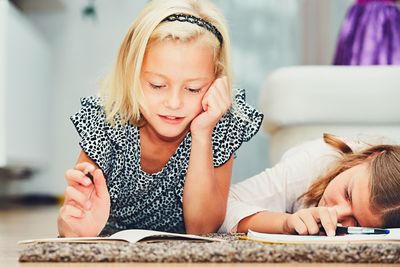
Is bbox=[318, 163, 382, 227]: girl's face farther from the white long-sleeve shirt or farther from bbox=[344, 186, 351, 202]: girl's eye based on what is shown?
the white long-sleeve shirt

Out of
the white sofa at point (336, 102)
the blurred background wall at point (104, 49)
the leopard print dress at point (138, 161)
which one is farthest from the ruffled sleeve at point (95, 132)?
the blurred background wall at point (104, 49)

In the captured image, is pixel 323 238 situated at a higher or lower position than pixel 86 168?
lower

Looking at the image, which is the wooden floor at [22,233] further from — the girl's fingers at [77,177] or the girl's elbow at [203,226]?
the girl's elbow at [203,226]

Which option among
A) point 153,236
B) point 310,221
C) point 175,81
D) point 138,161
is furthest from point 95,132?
point 310,221

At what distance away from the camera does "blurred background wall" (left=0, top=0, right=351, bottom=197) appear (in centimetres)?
311

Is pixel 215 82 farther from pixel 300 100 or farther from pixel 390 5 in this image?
pixel 390 5

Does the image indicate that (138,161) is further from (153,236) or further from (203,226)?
(153,236)

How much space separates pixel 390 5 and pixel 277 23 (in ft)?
2.44

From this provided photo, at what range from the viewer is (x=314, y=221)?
43.1 inches

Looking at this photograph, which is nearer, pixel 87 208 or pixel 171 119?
pixel 87 208

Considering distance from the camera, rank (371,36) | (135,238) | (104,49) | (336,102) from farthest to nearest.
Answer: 1. (104,49)
2. (371,36)
3. (336,102)
4. (135,238)

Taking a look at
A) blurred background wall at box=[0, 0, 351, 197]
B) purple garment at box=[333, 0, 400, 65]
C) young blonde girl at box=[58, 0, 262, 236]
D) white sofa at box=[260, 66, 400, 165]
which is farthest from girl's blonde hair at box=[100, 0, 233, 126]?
blurred background wall at box=[0, 0, 351, 197]

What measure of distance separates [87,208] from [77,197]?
0.14ft

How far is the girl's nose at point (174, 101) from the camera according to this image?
1.18 metres
